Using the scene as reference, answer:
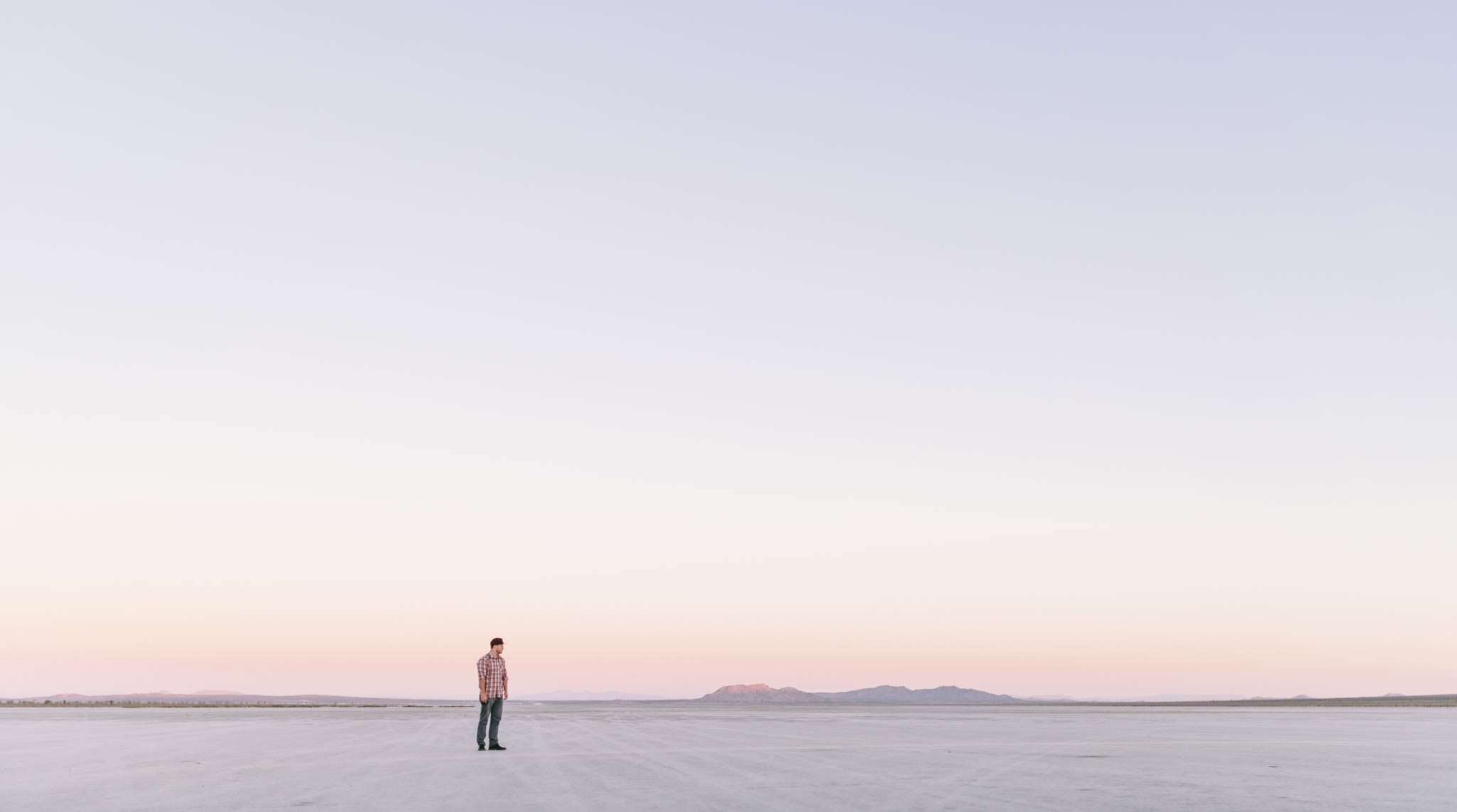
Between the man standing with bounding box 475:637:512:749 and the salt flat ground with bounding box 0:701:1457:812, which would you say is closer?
the salt flat ground with bounding box 0:701:1457:812

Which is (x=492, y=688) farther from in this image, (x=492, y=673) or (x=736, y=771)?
(x=736, y=771)

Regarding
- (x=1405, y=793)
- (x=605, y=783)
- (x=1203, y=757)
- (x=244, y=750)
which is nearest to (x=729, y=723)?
(x=244, y=750)

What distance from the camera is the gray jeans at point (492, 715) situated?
22.0 meters

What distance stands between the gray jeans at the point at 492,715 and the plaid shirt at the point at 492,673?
0.12 m

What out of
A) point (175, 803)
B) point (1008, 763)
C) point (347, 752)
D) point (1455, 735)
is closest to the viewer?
point (175, 803)

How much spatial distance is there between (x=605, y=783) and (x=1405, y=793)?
9788 millimetres

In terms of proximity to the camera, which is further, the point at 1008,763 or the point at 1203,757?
the point at 1203,757

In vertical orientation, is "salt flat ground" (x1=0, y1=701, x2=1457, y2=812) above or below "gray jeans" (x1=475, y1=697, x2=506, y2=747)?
below

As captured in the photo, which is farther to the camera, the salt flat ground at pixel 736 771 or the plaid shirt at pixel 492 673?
the plaid shirt at pixel 492 673

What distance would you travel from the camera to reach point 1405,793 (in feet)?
43.3

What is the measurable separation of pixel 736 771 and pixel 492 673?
840cm

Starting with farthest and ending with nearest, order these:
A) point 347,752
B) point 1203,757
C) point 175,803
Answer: point 347,752, point 1203,757, point 175,803

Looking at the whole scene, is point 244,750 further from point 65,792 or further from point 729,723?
point 729,723

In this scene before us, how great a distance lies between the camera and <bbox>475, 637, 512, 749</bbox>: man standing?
2217 centimetres
